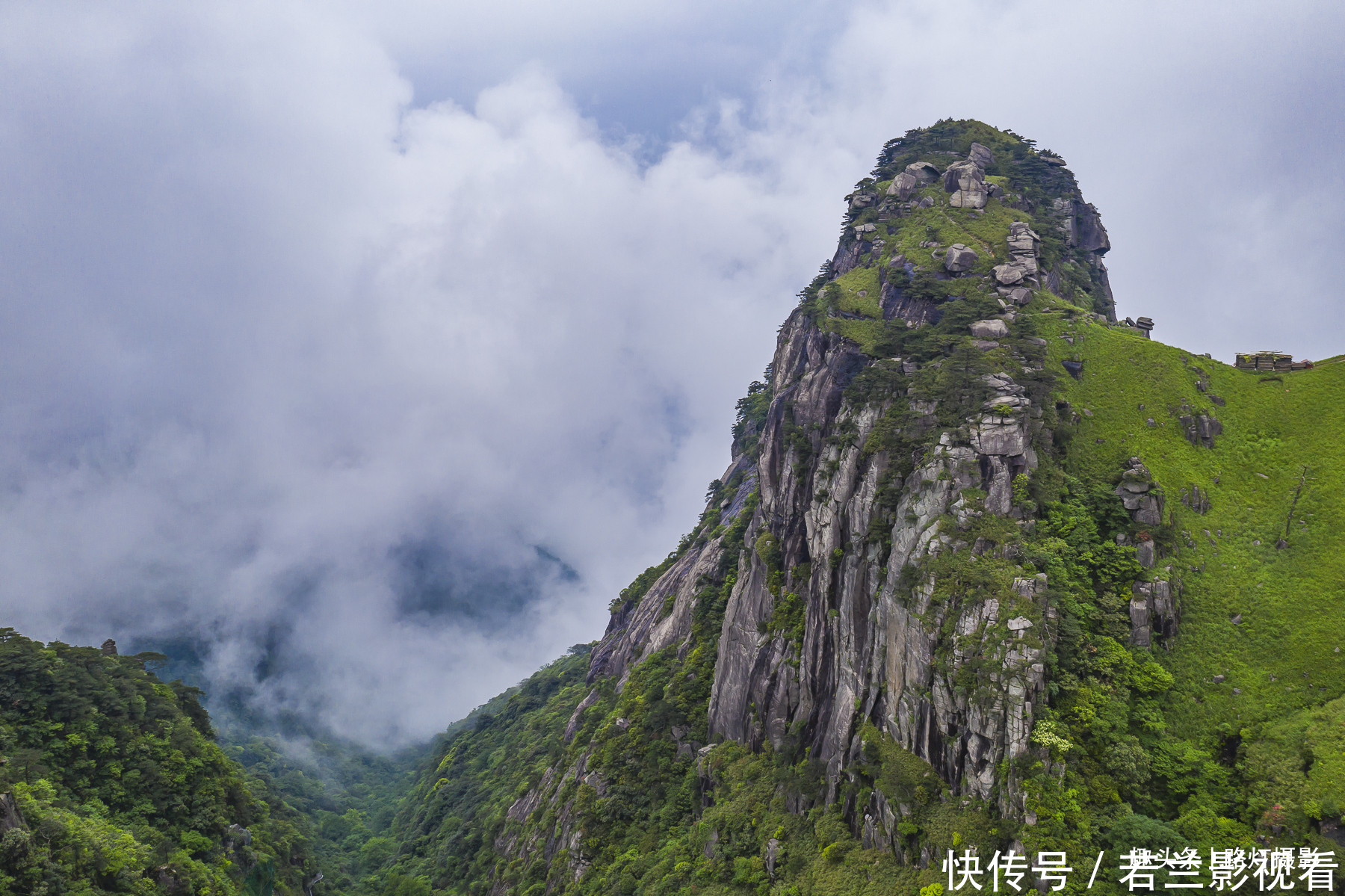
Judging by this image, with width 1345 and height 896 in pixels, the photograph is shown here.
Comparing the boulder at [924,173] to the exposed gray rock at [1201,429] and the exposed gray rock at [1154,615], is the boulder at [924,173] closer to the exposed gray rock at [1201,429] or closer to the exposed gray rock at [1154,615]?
the exposed gray rock at [1201,429]

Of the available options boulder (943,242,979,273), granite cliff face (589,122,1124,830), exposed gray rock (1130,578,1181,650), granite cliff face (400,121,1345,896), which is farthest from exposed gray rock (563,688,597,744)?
exposed gray rock (1130,578,1181,650)

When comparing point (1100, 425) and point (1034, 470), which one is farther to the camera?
point (1100, 425)

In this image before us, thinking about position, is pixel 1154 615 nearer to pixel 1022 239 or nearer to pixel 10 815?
pixel 1022 239

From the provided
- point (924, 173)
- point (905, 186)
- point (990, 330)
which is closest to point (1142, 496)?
point (990, 330)

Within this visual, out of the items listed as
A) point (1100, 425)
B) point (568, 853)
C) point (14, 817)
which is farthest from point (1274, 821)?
point (14, 817)

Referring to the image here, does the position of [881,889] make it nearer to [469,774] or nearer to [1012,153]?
[1012,153]

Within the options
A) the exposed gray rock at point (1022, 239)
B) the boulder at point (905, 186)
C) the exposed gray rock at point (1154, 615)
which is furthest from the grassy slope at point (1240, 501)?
the boulder at point (905, 186)
